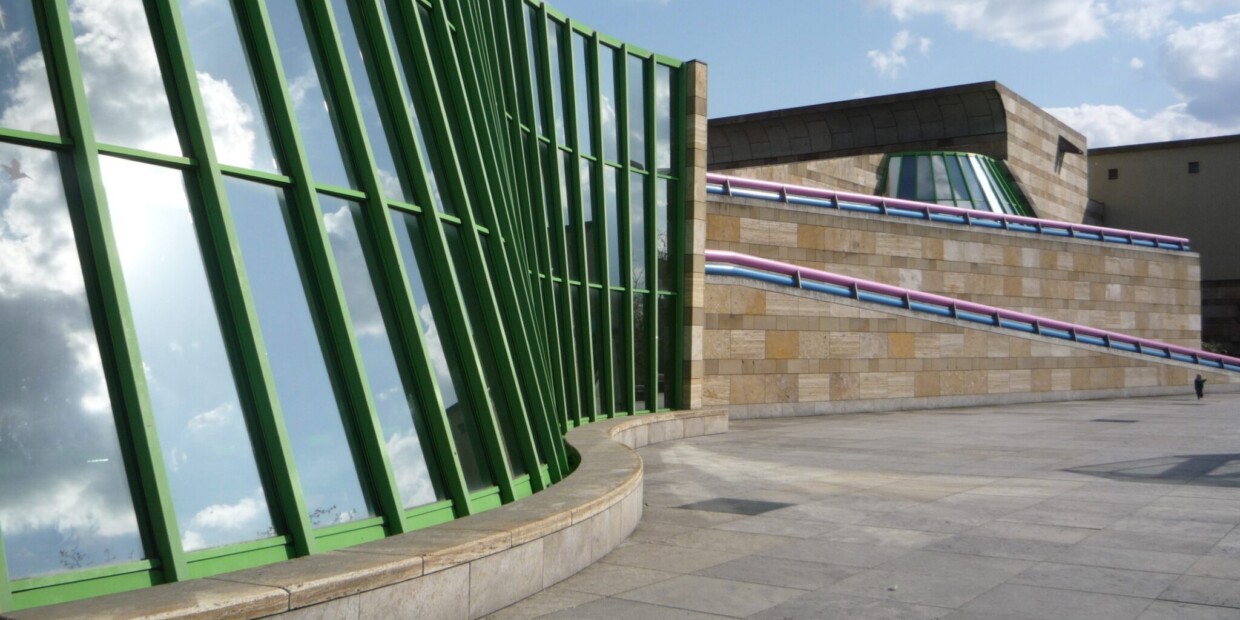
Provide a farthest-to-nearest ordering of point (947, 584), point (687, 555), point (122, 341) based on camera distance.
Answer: point (687, 555), point (947, 584), point (122, 341)

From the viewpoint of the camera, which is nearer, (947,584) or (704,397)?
(947,584)

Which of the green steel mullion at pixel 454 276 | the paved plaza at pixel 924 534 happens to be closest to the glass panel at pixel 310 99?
the green steel mullion at pixel 454 276

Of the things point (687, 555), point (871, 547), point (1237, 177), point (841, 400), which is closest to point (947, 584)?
point (871, 547)

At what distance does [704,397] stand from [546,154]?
26.7ft

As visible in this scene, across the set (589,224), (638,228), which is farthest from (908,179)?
(589,224)

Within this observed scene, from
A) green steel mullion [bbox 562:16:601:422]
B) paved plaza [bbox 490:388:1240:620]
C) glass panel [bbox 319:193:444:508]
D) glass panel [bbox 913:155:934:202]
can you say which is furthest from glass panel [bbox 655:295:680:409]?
glass panel [bbox 913:155:934:202]

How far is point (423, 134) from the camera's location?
400 inches

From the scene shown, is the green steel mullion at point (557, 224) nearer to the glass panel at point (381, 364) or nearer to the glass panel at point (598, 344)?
the glass panel at point (598, 344)

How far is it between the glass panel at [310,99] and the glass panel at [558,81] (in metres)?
10.6

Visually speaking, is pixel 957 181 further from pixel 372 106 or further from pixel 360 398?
pixel 360 398

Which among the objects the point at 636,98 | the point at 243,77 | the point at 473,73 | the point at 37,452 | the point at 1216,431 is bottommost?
the point at 1216,431

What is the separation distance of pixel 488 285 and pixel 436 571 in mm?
3856

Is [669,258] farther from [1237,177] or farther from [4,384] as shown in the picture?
[1237,177]

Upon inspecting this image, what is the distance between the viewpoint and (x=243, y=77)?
7.83 m
